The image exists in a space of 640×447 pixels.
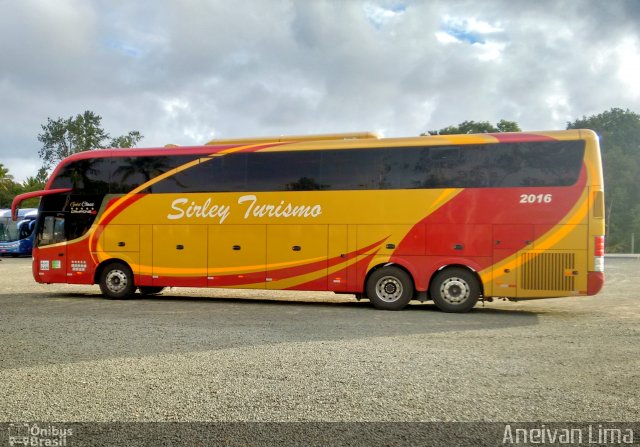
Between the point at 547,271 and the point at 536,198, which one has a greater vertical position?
the point at 536,198

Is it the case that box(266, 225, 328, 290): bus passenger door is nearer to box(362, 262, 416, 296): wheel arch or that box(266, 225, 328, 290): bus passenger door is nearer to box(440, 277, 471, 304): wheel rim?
box(362, 262, 416, 296): wheel arch

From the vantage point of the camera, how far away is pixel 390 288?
38.9ft

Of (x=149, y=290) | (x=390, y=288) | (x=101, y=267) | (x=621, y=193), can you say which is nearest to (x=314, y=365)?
(x=390, y=288)

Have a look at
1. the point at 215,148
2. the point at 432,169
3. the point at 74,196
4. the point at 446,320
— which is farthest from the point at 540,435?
the point at 74,196

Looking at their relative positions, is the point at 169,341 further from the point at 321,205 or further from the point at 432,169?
the point at 432,169

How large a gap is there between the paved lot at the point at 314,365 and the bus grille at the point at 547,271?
0.65 m

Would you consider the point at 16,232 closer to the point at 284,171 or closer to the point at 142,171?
the point at 142,171

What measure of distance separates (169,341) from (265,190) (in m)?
5.68

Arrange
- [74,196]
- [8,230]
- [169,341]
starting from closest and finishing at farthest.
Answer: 1. [169,341]
2. [74,196]
3. [8,230]

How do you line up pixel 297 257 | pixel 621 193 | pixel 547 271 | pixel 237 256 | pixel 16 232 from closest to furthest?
pixel 547 271 < pixel 297 257 < pixel 237 256 < pixel 16 232 < pixel 621 193

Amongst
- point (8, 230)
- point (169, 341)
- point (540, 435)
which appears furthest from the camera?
point (8, 230)

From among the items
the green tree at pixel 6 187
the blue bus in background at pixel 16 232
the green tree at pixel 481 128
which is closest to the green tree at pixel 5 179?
the green tree at pixel 6 187

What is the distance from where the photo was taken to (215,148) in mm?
12984

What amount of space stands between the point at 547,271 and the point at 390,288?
318 cm
